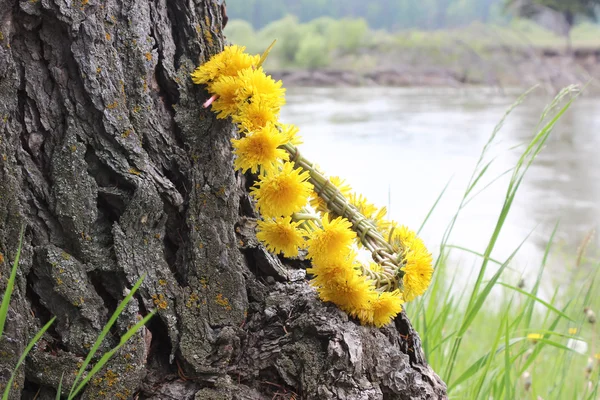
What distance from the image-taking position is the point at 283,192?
549 mm

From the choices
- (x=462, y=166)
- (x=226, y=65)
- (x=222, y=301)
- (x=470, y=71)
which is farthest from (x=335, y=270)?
(x=470, y=71)

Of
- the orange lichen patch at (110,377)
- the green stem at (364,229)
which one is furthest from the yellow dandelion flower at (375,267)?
the orange lichen patch at (110,377)

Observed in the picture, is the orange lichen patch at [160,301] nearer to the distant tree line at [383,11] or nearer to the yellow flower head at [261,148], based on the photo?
the yellow flower head at [261,148]

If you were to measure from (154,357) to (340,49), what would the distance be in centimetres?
853

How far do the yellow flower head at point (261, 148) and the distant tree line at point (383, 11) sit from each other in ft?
26.4

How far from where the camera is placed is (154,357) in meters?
0.60

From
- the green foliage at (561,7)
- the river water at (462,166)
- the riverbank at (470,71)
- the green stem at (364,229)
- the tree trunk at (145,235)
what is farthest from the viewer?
the green foliage at (561,7)

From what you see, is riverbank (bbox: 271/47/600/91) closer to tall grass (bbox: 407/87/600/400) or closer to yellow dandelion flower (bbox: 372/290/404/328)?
tall grass (bbox: 407/87/600/400)

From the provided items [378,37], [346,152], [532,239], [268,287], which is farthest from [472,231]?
[378,37]

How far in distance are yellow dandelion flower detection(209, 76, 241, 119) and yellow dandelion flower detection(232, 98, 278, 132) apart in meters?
0.01

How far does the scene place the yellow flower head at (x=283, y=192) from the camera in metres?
0.55

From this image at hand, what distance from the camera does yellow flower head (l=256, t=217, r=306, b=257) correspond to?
0.57m

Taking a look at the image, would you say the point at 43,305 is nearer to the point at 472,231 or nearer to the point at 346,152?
the point at 472,231

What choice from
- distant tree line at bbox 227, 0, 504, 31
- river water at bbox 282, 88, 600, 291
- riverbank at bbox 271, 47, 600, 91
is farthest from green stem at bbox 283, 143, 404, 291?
distant tree line at bbox 227, 0, 504, 31
